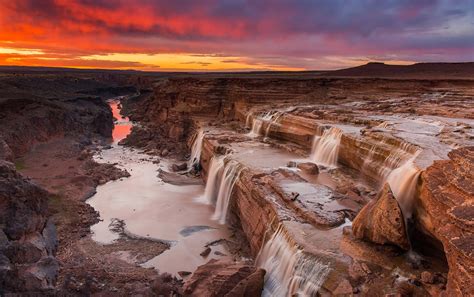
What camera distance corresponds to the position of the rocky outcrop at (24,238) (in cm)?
1036

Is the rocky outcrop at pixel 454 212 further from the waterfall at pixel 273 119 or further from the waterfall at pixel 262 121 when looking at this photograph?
the waterfall at pixel 262 121

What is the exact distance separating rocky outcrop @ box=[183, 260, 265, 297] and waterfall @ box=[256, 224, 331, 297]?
1.42ft

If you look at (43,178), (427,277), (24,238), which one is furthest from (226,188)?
(43,178)

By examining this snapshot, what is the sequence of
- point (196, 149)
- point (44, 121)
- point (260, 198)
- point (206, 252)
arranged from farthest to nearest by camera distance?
point (44, 121) < point (196, 149) < point (206, 252) < point (260, 198)

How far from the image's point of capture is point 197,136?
3080 centimetres

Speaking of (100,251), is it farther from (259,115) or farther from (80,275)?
(259,115)

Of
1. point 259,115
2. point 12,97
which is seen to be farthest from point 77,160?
point 259,115

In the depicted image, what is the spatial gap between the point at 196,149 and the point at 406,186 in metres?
18.5

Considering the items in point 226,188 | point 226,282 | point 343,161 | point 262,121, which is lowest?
point 226,188

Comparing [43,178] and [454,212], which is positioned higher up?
[454,212]

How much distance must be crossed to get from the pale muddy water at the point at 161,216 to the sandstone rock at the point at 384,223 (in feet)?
20.3

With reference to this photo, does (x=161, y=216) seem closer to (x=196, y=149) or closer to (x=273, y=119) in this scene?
(x=196, y=149)

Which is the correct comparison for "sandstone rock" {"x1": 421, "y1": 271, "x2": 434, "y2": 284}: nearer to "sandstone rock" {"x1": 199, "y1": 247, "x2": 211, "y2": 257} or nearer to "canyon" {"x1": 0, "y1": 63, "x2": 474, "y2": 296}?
"canyon" {"x1": 0, "y1": 63, "x2": 474, "y2": 296}

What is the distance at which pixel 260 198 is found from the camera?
592 inches
